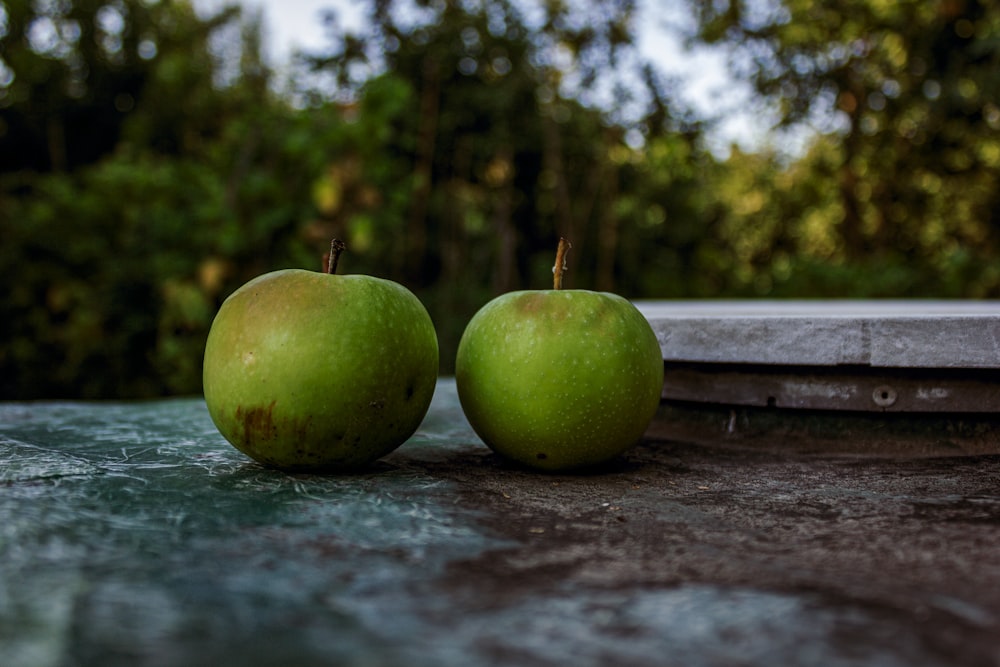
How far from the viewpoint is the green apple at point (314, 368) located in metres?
1.29

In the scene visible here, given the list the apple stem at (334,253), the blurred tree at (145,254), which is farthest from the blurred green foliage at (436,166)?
the apple stem at (334,253)

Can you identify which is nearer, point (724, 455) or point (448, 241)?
point (724, 455)

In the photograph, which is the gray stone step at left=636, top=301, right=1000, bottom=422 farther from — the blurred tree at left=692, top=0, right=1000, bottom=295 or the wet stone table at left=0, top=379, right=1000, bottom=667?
the blurred tree at left=692, top=0, right=1000, bottom=295

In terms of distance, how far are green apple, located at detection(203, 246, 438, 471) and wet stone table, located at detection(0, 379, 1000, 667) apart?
0.06 meters

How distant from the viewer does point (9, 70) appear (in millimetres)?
6348

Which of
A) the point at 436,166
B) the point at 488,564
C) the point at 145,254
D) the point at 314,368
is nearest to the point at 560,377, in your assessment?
the point at 314,368

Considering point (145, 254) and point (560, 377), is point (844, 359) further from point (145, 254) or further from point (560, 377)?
point (145, 254)

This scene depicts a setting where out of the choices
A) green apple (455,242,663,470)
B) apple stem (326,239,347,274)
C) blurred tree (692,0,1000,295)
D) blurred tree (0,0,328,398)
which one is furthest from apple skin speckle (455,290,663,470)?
blurred tree (692,0,1000,295)

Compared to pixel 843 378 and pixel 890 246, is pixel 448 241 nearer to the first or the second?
pixel 843 378

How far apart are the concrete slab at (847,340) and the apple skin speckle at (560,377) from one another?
285mm

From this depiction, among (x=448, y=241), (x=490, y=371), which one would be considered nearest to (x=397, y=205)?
(x=448, y=241)

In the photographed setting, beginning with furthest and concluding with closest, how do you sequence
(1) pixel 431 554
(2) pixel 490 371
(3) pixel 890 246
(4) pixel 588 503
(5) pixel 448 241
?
1. (3) pixel 890 246
2. (5) pixel 448 241
3. (2) pixel 490 371
4. (4) pixel 588 503
5. (1) pixel 431 554

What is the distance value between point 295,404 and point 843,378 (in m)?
1.04

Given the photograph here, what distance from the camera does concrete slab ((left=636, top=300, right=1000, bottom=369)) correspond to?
58.6 inches
